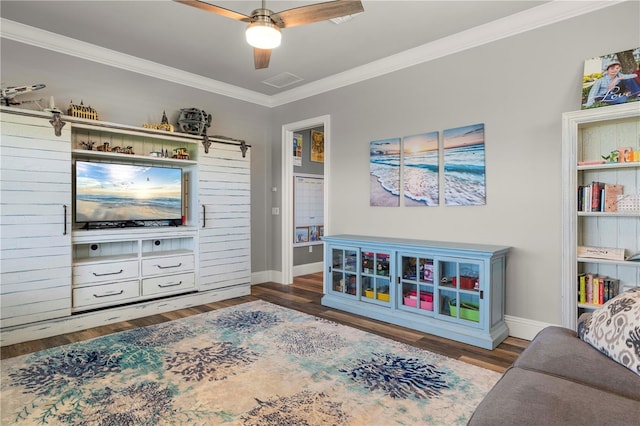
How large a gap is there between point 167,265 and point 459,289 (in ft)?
9.87

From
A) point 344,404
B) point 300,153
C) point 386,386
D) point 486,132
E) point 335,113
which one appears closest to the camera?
point 344,404

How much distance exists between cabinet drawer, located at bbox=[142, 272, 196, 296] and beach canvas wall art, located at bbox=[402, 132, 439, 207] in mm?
2601

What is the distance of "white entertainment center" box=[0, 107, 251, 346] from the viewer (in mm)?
2941

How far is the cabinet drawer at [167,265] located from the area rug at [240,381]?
0.73 meters

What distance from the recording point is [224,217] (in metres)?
4.37

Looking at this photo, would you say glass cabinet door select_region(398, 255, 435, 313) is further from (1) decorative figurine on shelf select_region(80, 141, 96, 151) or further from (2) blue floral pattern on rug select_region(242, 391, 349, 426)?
(1) decorative figurine on shelf select_region(80, 141, 96, 151)

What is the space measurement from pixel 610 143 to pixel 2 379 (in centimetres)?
455

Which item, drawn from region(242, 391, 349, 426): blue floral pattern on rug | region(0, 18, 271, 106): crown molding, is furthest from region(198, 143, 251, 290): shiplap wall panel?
region(242, 391, 349, 426): blue floral pattern on rug

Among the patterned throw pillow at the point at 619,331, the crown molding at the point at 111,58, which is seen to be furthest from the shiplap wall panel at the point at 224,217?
the patterned throw pillow at the point at 619,331

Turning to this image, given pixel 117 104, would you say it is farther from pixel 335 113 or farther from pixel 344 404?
pixel 344 404

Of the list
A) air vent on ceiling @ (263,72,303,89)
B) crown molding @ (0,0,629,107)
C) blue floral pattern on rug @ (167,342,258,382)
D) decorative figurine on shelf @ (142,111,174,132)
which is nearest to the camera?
blue floral pattern on rug @ (167,342,258,382)

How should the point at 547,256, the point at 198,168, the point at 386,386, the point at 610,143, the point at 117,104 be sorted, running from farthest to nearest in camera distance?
the point at 198,168
the point at 117,104
the point at 547,256
the point at 610,143
the point at 386,386

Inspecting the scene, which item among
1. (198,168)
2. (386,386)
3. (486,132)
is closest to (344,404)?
(386,386)

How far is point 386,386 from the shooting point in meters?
2.23
